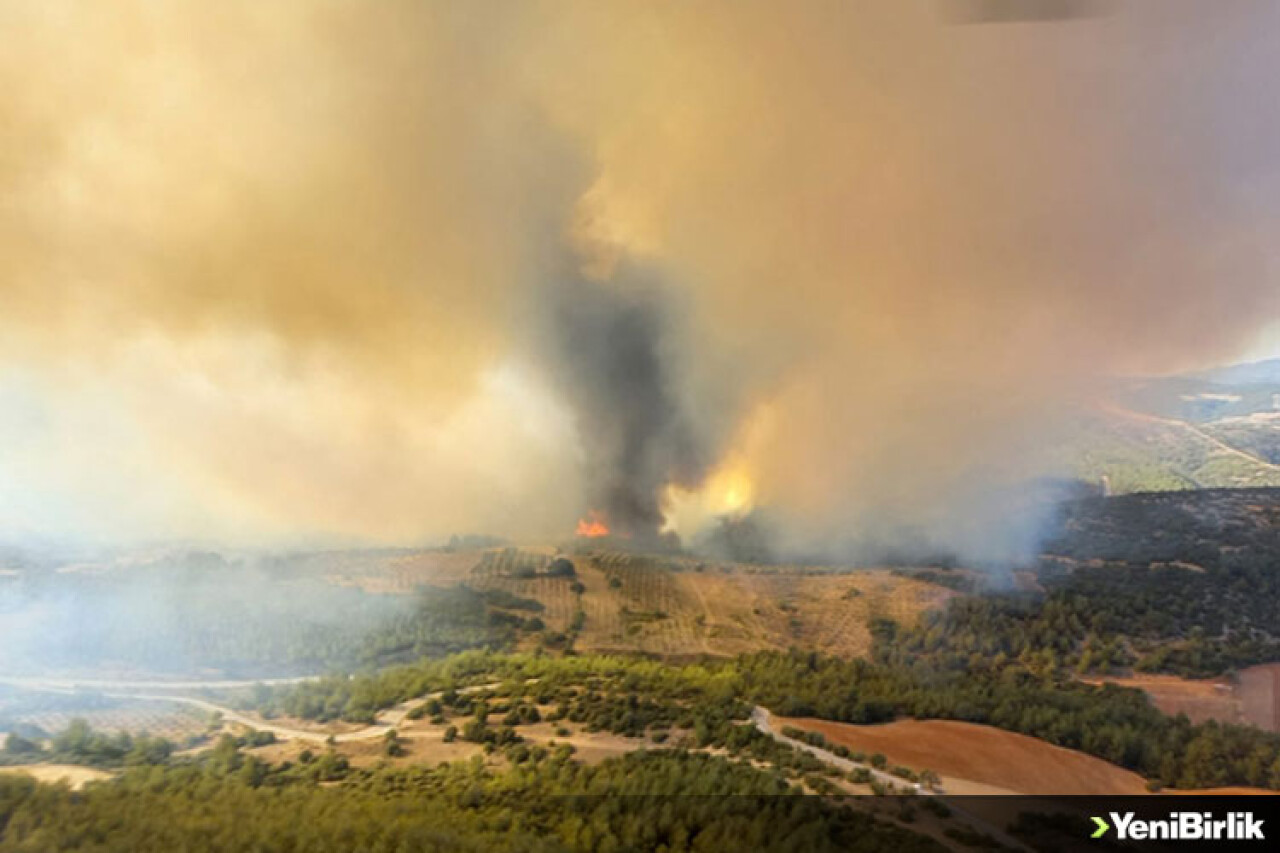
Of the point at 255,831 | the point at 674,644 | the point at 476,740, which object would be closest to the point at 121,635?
the point at 476,740

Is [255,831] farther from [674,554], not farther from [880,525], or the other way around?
[880,525]

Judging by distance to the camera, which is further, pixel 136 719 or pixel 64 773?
pixel 136 719

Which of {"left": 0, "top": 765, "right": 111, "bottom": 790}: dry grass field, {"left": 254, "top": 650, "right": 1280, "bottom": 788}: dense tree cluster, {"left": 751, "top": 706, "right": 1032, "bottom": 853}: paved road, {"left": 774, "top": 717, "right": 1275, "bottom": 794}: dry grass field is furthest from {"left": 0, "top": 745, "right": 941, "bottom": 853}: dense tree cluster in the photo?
{"left": 774, "top": 717, "right": 1275, "bottom": 794}: dry grass field

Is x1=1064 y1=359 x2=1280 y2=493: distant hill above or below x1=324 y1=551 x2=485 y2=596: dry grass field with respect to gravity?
above

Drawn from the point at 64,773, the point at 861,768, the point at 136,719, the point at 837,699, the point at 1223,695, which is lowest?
the point at 64,773

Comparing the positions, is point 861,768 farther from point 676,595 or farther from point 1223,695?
point 676,595

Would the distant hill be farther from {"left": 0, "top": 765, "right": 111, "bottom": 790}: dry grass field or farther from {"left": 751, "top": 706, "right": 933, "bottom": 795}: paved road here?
{"left": 0, "top": 765, "right": 111, "bottom": 790}: dry grass field

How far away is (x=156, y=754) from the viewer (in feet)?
67.2

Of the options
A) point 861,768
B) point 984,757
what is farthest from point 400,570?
point 984,757

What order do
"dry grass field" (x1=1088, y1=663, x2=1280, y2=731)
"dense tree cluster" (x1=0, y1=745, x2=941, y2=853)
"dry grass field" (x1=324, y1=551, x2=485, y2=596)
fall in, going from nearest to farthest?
"dense tree cluster" (x1=0, y1=745, x2=941, y2=853) < "dry grass field" (x1=1088, y1=663, x2=1280, y2=731) < "dry grass field" (x1=324, y1=551, x2=485, y2=596)

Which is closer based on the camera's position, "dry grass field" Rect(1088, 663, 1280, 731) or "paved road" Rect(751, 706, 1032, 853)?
"paved road" Rect(751, 706, 1032, 853)

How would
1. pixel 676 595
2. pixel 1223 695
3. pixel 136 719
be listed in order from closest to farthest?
pixel 136 719 → pixel 1223 695 → pixel 676 595

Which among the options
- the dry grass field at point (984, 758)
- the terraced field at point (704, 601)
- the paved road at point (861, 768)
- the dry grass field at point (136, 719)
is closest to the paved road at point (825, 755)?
the paved road at point (861, 768)

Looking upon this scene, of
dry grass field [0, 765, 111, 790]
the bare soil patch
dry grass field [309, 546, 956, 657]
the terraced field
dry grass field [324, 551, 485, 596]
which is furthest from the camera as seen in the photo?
dry grass field [324, 551, 485, 596]
